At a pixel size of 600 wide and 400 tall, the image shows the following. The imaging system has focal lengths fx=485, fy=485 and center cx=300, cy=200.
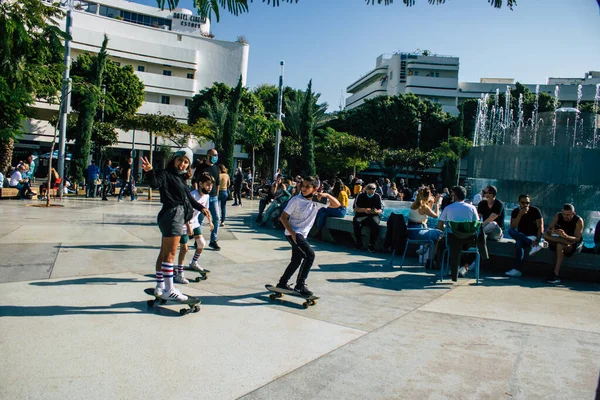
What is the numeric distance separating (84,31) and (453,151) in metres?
39.3

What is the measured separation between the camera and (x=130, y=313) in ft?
16.9

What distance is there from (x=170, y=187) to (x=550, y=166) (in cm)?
1417

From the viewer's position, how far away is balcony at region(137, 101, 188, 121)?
172 ft

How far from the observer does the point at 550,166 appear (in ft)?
51.9

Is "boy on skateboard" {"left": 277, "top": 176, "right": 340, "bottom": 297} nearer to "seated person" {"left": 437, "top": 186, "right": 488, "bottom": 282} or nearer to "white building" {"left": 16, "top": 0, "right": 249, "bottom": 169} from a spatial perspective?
"seated person" {"left": 437, "top": 186, "right": 488, "bottom": 282}

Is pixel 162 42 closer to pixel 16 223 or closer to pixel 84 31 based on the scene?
pixel 84 31

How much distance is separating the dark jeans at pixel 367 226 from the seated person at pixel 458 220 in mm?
2808

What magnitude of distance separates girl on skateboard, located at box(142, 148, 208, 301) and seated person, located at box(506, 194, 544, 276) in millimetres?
6014

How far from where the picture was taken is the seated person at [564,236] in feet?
26.7

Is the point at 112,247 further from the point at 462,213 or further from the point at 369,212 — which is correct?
the point at 462,213

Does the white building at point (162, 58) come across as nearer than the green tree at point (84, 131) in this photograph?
No

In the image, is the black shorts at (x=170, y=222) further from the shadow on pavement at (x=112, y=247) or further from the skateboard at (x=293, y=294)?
the shadow on pavement at (x=112, y=247)

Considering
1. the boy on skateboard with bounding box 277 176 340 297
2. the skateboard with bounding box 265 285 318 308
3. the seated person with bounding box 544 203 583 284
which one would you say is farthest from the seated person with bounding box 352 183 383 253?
the skateboard with bounding box 265 285 318 308

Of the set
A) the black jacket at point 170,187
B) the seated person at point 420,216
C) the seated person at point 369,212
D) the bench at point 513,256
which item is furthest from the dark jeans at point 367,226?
the black jacket at point 170,187
